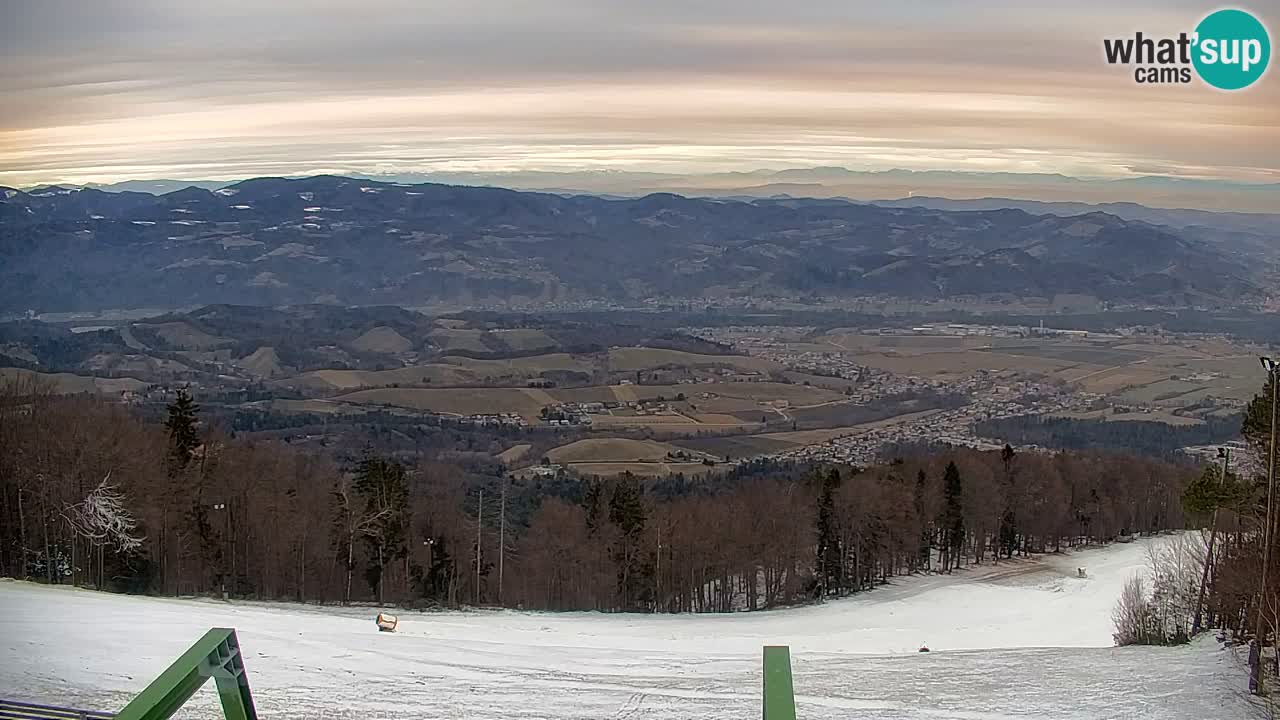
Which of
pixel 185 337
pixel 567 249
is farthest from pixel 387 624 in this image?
pixel 567 249

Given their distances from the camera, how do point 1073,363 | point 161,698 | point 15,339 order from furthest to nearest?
1. point 1073,363
2. point 15,339
3. point 161,698

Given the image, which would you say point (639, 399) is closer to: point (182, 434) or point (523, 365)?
point (523, 365)

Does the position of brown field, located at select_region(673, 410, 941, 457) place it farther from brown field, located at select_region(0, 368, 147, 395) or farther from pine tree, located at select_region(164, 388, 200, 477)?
pine tree, located at select_region(164, 388, 200, 477)

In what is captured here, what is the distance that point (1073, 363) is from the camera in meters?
58.6

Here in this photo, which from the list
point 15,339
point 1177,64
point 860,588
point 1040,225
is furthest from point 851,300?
point 1177,64

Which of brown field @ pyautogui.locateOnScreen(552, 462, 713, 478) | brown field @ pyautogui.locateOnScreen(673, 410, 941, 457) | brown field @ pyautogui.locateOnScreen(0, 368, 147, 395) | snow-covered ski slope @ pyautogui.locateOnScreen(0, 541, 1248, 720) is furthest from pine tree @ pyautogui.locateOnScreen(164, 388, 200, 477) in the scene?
brown field @ pyautogui.locateOnScreen(673, 410, 941, 457)

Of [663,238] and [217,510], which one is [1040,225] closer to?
[663,238]

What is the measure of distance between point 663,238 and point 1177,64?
4127 inches

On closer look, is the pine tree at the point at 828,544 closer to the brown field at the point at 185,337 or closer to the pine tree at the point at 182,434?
the pine tree at the point at 182,434

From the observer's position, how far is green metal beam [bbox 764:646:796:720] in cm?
136

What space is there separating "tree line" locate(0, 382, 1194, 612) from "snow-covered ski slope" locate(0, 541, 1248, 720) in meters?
2.87

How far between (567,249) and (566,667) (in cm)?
9659

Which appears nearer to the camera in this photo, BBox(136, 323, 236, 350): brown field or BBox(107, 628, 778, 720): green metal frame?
BBox(107, 628, 778, 720): green metal frame

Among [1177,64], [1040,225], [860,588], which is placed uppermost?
[1040,225]
